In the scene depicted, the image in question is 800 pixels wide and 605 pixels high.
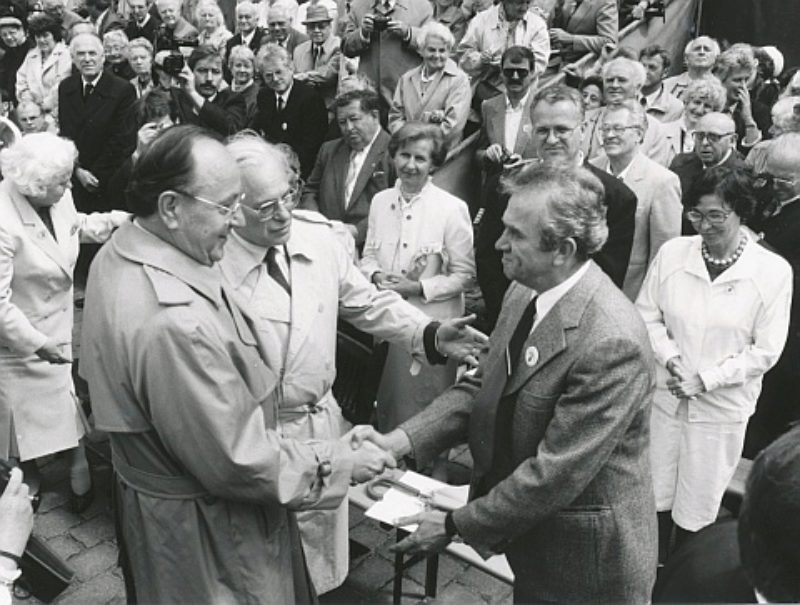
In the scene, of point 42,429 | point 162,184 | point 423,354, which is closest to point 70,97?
point 42,429

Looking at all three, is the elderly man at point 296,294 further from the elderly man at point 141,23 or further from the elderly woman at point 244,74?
the elderly man at point 141,23

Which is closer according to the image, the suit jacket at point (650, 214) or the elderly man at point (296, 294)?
the elderly man at point (296, 294)

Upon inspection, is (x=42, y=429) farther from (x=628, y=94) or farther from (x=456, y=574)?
(x=628, y=94)

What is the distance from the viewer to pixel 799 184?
15.7 ft

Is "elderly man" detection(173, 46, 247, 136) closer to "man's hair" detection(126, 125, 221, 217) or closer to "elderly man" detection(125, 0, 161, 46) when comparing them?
"elderly man" detection(125, 0, 161, 46)

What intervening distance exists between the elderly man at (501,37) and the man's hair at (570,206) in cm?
496

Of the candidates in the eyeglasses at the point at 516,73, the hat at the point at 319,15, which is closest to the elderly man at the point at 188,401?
the eyeglasses at the point at 516,73

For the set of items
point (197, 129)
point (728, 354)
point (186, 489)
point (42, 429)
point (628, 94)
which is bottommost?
point (42, 429)

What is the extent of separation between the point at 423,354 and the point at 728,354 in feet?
4.50

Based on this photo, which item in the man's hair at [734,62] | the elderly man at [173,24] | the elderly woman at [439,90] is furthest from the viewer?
the elderly man at [173,24]

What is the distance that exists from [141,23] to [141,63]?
254 cm

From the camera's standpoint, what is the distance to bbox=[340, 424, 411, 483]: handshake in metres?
2.91

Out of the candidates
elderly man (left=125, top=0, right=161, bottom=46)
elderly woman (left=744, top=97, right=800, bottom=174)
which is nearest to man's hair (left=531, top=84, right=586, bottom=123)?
elderly woman (left=744, top=97, right=800, bottom=174)

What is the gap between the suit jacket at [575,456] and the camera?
2.47 meters
